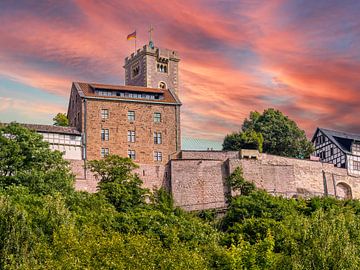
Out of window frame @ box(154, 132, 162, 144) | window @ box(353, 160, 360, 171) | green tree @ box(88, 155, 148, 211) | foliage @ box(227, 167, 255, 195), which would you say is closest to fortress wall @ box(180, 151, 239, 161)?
foliage @ box(227, 167, 255, 195)

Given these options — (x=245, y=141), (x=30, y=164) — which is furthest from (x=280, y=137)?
(x=30, y=164)

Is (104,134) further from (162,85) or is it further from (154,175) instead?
(162,85)

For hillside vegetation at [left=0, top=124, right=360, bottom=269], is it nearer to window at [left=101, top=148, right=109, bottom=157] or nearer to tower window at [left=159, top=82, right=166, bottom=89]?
window at [left=101, top=148, right=109, bottom=157]

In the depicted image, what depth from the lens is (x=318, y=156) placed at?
288ft

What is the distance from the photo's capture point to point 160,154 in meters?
73.4

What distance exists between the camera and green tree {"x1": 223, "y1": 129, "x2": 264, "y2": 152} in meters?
81.8

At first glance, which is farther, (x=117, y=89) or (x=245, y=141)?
(x=245, y=141)

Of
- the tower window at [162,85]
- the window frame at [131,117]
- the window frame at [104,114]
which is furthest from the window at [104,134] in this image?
the tower window at [162,85]

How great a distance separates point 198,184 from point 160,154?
20.3 feet

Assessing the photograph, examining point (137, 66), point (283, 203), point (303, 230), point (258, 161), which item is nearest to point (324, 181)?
point (258, 161)

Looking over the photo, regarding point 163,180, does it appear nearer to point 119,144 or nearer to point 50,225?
point 119,144

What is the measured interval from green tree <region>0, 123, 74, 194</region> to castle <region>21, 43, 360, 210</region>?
8166 millimetres

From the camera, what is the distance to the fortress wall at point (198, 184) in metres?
68.4

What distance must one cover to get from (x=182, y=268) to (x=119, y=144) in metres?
34.0
